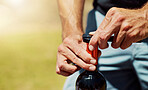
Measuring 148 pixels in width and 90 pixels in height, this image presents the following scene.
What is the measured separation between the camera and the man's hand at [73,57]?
925mm

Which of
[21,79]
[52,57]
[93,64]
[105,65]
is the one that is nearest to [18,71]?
[21,79]

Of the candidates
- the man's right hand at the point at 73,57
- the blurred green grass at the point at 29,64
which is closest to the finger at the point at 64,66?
the man's right hand at the point at 73,57

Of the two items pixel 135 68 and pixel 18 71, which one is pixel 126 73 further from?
pixel 18 71

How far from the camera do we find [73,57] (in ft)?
3.26

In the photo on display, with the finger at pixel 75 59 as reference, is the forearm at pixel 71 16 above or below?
above

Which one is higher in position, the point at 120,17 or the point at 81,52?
the point at 120,17

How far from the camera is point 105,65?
1.35 metres

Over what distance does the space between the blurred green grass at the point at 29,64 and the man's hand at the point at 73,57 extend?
7.45ft

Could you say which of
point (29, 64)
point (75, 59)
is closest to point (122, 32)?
point (75, 59)

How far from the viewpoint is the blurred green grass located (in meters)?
3.43

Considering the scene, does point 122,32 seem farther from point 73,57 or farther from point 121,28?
point 73,57

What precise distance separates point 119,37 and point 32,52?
438cm

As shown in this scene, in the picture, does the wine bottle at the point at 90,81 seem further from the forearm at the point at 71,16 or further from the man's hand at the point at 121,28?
the forearm at the point at 71,16

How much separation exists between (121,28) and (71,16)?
48 cm
